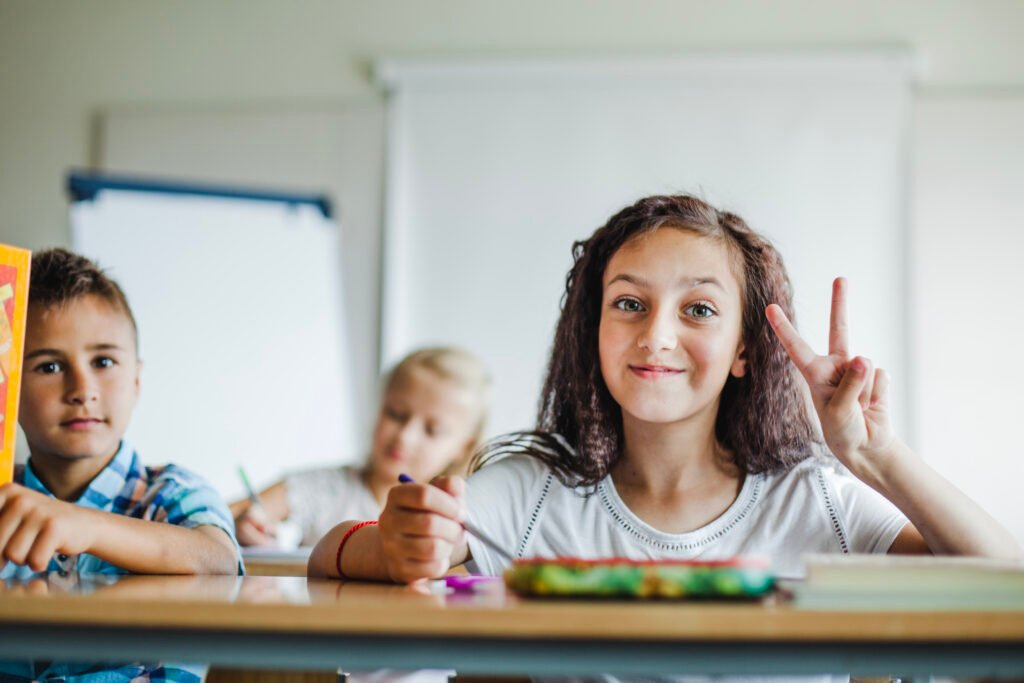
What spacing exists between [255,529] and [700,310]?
57.7 inches

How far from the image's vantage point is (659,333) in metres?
1.29

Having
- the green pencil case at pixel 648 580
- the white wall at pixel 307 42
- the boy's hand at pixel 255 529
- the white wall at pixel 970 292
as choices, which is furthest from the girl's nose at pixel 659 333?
the white wall at pixel 307 42

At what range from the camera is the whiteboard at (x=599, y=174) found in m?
3.61

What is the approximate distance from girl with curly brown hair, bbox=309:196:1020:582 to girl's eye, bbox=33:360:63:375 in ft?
1.43

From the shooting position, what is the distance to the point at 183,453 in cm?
357

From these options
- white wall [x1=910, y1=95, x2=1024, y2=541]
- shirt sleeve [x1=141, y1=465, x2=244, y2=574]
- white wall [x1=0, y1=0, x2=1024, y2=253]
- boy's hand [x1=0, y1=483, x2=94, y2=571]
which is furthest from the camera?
white wall [x1=0, y1=0, x2=1024, y2=253]

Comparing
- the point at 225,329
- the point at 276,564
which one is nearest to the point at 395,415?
the point at 225,329

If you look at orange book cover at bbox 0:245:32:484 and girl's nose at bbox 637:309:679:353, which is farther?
girl's nose at bbox 637:309:679:353

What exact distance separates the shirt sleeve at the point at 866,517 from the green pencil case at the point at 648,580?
45 cm

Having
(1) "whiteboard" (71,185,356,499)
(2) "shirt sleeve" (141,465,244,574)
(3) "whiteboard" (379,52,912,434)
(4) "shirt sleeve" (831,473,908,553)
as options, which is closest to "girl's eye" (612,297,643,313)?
(4) "shirt sleeve" (831,473,908,553)

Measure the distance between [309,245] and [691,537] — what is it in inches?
105

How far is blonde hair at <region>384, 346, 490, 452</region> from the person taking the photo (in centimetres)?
294

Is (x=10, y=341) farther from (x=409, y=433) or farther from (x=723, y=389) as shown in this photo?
(x=409, y=433)

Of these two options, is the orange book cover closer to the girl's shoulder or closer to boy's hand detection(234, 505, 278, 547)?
the girl's shoulder
